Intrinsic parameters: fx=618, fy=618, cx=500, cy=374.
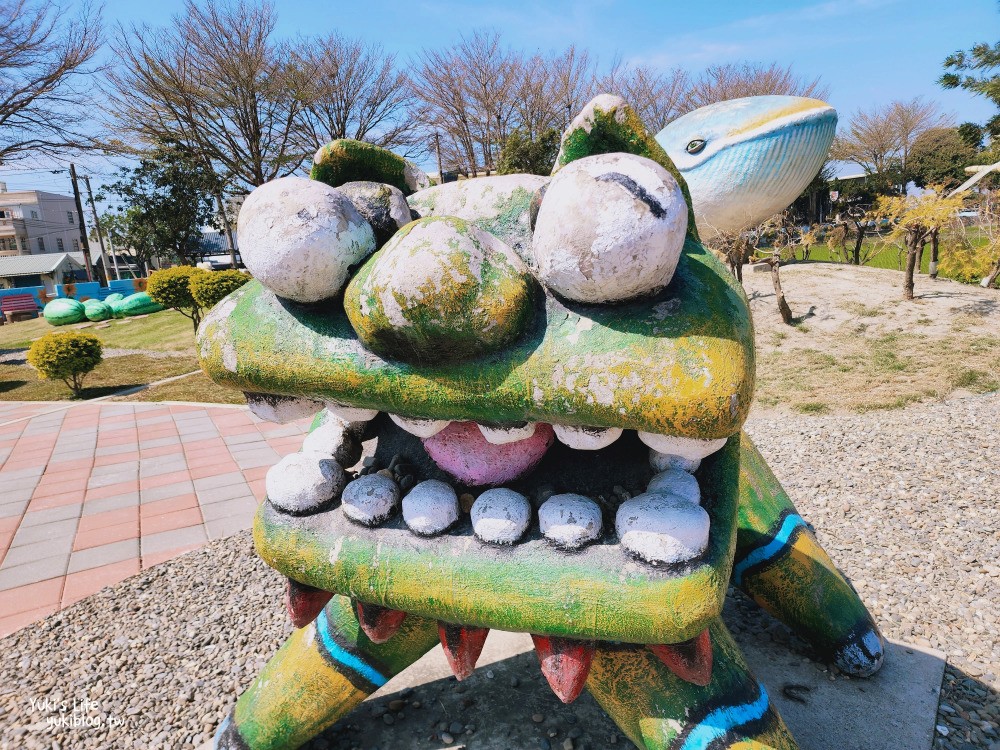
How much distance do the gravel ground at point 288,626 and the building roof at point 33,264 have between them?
41.0 meters

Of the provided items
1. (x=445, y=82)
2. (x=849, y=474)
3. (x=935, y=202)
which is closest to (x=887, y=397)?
(x=849, y=474)

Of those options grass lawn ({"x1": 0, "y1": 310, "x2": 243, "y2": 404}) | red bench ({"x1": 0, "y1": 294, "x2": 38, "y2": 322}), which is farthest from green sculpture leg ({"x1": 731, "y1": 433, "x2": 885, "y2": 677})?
red bench ({"x1": 0, "y1": 294, "x2": 38, "y2": 322})

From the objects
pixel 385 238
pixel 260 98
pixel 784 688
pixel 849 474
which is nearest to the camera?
pixel 385 238

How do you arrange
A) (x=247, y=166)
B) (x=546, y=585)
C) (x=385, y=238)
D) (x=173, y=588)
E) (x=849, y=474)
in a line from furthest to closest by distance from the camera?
(x=247, y=166), (x=849, y=474), (x=173, y=588), (x=385, y=238), (x=546, y=585)

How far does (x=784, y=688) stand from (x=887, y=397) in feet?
17.2

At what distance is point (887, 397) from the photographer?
648 cm

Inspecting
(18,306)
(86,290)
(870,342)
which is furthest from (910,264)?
(18,306)

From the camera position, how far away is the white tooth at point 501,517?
1.21 metres

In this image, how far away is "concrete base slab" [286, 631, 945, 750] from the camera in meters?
2.06

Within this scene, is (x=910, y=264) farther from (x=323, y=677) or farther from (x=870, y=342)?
(x=323, y=677)

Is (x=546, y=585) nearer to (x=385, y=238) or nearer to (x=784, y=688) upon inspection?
(x=385, y=238)

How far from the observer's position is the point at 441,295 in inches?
40.5

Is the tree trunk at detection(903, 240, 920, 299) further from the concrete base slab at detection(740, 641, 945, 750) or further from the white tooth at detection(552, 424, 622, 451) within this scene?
the white tooth at detection(552, 424, 622, 451)

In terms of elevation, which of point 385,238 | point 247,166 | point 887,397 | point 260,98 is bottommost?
point 887,397
